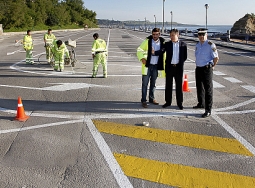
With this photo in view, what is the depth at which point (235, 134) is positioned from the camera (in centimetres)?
546

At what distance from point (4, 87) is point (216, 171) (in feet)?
24.9

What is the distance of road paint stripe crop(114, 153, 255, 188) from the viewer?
378cm

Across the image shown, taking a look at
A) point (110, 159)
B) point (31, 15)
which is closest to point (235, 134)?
point (110, 159)

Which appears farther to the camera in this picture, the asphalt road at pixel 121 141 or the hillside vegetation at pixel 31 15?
the hillside vegetation at pixel 31 15

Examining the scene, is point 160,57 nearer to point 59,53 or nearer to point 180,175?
point 180,175

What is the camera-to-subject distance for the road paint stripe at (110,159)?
3817 millimetres

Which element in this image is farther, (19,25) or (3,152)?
(19,25)

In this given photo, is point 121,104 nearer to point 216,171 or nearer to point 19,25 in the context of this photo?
point 216,171

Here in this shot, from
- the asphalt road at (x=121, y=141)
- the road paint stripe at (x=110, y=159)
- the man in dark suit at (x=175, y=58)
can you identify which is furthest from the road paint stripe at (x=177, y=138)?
the man in dark suit at (x=175, y=58)

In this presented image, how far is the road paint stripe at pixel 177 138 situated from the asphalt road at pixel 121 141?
0.02 metres

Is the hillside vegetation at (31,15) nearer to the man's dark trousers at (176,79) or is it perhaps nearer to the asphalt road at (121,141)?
the asphalt road at (121,141)

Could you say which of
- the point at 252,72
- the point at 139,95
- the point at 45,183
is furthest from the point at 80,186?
the point at 252,72

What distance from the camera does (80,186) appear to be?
373cm

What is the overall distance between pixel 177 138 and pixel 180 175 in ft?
4.41
